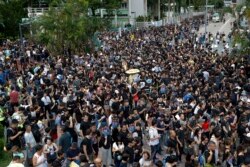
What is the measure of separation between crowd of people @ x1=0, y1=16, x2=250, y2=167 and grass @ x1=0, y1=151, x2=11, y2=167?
1039mm

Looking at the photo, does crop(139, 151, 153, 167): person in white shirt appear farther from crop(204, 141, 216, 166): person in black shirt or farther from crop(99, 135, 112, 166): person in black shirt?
crop(99, 135, 112, 166): person in black shirt

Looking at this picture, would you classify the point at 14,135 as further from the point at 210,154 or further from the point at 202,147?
the point at 210,154

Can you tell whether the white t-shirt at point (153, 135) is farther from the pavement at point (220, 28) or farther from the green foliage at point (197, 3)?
the green foliage at point (197, 3)

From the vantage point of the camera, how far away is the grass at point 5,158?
1280 cm

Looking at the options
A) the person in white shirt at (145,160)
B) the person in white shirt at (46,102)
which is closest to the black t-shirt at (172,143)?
the person in white shirt at (145,160)

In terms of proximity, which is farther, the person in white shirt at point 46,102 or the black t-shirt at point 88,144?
the person in white shirt at point 46,102

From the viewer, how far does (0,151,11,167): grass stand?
42.0 ft

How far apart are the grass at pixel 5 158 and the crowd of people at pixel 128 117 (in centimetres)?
104

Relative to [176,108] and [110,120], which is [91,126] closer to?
[110,120]

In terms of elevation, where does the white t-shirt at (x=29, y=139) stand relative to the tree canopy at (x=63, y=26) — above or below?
below

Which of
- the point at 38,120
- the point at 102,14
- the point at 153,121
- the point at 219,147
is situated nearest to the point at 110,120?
the point at 153,121

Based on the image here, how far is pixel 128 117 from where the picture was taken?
13.0 metres

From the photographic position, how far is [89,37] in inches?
1369

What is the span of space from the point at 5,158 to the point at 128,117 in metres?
4.00
